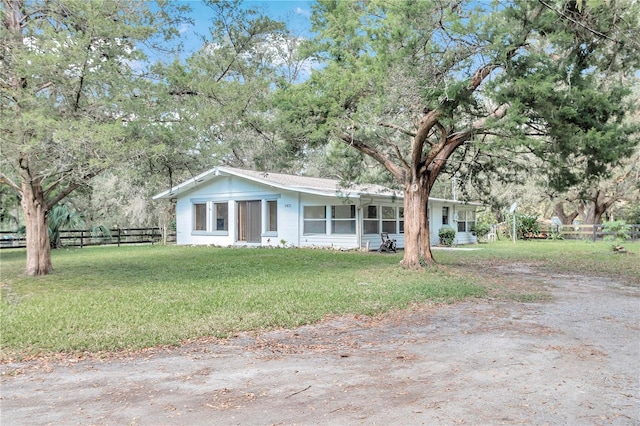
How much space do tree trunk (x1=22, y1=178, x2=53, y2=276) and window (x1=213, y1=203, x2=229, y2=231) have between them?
11183 mm

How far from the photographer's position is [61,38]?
822 cm

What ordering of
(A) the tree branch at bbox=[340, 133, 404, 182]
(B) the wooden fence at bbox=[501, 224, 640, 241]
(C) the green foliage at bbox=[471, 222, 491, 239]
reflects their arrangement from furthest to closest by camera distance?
(C) the green foliage at bbox=[471, 222, 491, 239]
(B) the wooden fence at bbox=[501, 224, 640, 241]
(A) the tree branch at bbox=[340, 133, 404, 182]

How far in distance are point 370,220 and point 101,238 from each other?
14306 mm

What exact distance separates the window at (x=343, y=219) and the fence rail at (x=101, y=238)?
33.2ft

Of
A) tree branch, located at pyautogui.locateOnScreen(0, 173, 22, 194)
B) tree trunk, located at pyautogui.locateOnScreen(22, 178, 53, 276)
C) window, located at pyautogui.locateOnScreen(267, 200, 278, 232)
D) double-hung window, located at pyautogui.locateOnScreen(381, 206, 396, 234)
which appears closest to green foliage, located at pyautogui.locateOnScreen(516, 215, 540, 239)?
double-hung window, located at pyautogui.locateOnScreen(381, 206, 396, 234)

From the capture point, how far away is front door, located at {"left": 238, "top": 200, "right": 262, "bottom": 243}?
71.6 ft

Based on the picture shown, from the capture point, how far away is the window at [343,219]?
19594 millimetres

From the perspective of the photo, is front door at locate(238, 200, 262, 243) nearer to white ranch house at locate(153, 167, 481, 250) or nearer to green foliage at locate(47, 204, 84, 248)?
white ranch house at locate(153, 167, 481, 250)

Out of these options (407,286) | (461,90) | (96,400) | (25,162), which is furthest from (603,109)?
(25,162)

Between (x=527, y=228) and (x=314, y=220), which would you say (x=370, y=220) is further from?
(x=527, y=228)

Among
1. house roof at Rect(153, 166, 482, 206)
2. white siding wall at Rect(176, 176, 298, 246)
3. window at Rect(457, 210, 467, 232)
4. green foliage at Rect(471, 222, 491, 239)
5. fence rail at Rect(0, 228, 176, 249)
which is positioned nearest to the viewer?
house roof at Rect(153, 166, 482, 206)

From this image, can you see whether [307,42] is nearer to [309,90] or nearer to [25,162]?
[309,90]

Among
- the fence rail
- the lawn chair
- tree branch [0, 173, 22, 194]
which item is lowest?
the lawn chair

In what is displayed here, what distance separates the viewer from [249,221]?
22.1 m
